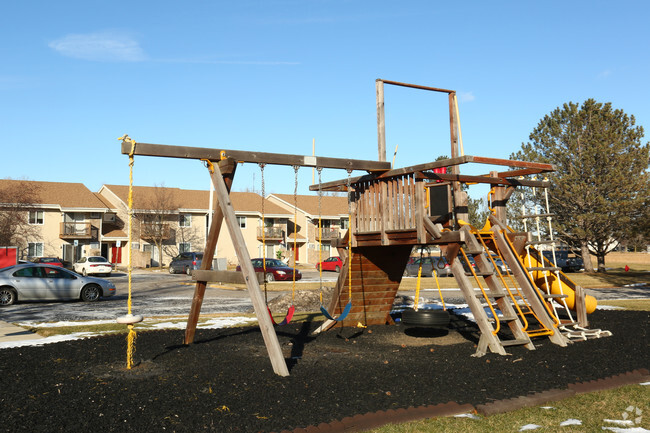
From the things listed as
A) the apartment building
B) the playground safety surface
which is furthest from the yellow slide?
the apartment building

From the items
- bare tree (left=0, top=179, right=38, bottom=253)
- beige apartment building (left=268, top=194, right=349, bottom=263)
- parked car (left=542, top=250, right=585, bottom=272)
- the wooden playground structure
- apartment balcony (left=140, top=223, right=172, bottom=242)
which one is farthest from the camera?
beige apartment building (left=268, top=194, right=349, bottom=263)

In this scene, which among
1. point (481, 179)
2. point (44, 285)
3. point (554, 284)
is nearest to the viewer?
point (481, 179)

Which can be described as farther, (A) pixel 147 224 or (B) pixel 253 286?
(A) pixel 147 224

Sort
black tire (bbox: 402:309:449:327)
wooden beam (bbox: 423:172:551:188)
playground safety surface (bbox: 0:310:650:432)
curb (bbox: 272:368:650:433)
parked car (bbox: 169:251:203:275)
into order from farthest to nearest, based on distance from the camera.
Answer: parked car (bbox: 169:251:203:275), wooden beam (bbox: 423:172:551:188), black tire (bbox: 402:309:449:327), playground safety surface (bbox: 0:310:650:432), curb (bbox: 272:368:650:433)

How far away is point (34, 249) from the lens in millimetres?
48938

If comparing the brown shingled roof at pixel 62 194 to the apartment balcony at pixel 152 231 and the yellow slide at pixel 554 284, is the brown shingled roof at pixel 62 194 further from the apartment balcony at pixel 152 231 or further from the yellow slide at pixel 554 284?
the yellow slide at pixel 554 284

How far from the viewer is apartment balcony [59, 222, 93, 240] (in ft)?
162

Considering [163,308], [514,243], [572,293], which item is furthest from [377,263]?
[163,308]

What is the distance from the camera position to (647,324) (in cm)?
1135

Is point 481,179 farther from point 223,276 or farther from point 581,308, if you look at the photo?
point 223,276

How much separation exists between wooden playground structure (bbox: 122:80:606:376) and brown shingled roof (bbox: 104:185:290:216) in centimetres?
4236

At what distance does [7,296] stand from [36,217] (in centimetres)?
3354

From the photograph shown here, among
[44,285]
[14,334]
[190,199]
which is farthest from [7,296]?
[190,199]

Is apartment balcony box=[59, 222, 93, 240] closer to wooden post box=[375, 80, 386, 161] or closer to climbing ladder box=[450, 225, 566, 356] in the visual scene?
wooden post box=[375, 80, 386, 161]
